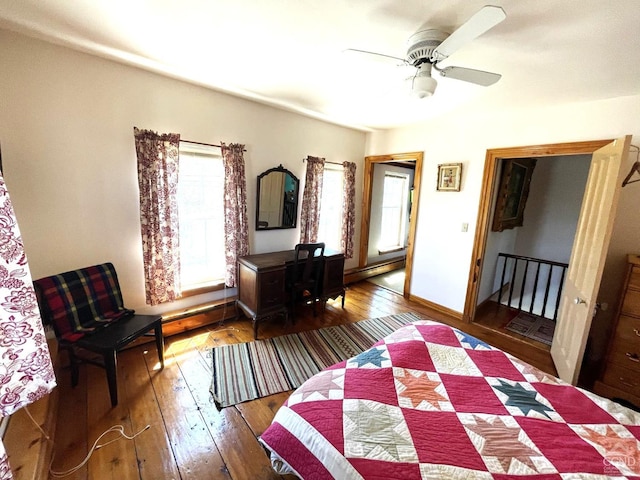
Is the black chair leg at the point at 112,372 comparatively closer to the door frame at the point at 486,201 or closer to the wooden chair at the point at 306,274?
the wooden chair at the point at 306,274

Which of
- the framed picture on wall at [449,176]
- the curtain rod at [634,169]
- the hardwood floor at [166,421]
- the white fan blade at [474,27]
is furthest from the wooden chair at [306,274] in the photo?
the curtain rod at [634,169]

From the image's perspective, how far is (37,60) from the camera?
186 cm

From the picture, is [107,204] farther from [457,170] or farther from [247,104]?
[457,170]

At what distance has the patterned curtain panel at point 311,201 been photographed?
351 centimetres

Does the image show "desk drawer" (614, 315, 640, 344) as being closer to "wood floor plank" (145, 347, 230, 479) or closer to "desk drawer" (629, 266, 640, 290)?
"desk drawer" (629, 266, 640, 290)

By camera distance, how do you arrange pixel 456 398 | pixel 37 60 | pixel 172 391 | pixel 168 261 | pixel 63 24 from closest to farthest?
1. pixel 456 398
2. pixel 63 24
3. pixel 37 60
4. pixel 172 391
5. pixel 168 261

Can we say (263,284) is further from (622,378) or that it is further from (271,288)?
(622,378)

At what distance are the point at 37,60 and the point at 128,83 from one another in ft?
1.74

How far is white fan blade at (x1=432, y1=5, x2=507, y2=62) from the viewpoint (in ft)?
3.39

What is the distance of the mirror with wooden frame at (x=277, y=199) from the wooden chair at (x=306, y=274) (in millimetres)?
531

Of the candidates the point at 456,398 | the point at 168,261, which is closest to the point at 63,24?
the point at 168,261

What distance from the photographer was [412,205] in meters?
3.78

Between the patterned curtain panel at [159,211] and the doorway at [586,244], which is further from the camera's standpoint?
the patterned curtain panel at [159,211]

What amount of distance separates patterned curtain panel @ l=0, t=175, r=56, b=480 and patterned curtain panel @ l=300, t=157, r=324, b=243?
8.96 feet
